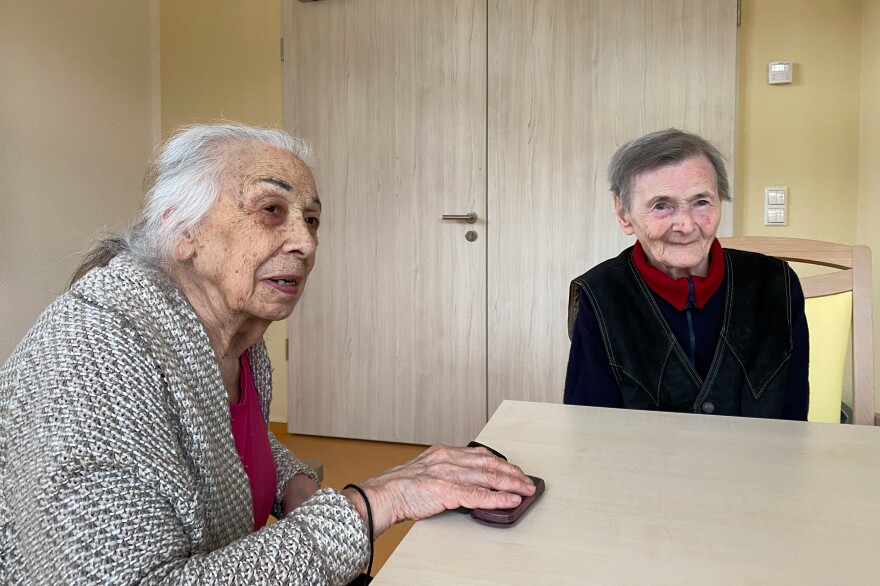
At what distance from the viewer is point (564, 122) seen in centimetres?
300

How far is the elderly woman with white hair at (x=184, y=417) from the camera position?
67 cm

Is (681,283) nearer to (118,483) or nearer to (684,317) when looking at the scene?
(684,317)

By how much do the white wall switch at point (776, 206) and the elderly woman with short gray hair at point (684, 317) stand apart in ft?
5.11

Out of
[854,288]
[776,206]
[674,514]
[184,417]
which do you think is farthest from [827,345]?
[776,206]

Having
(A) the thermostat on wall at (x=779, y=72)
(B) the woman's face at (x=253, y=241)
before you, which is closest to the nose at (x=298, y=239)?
(B) the woman's face at (x=253, y=241)

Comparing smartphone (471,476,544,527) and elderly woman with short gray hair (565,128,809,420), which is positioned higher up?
elderly woman with short gray hair (565,128,809,420)

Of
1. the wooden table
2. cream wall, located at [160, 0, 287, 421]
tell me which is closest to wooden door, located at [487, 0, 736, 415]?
cream wall, located at [160, 0, 287, 421]

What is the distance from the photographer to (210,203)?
97 centimetres

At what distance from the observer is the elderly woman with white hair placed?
2.20 feet

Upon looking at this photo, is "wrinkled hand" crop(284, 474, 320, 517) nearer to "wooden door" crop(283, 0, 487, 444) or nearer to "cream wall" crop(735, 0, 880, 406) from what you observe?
"wooden door" crop(283, 0, 487, 444)

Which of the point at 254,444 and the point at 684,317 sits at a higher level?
the point at 684,317

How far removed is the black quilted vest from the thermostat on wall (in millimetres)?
1738

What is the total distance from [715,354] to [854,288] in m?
0.39

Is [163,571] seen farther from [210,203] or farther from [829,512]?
[829,512]
